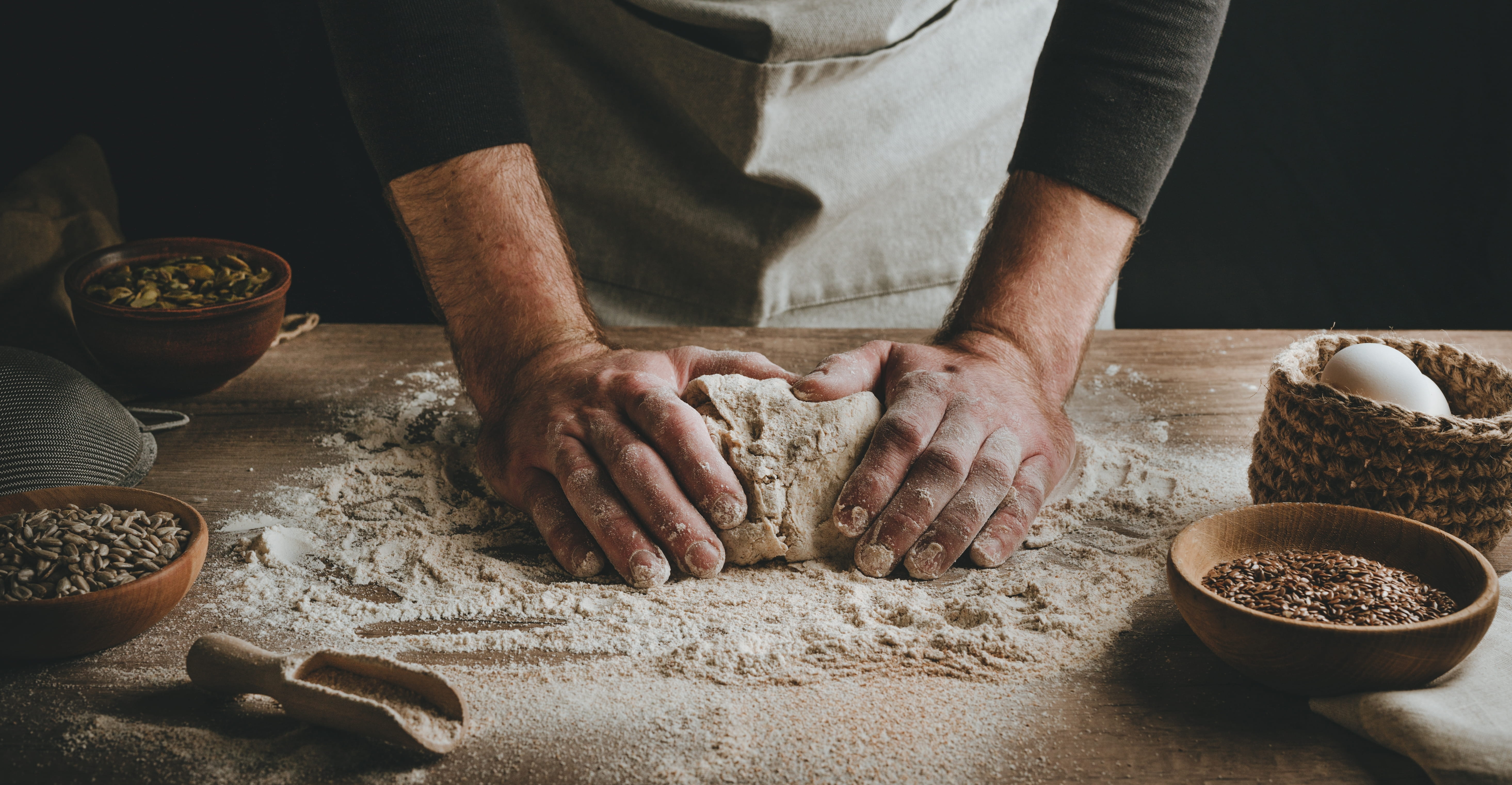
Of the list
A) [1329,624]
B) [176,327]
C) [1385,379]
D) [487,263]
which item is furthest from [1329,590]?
[176,327]

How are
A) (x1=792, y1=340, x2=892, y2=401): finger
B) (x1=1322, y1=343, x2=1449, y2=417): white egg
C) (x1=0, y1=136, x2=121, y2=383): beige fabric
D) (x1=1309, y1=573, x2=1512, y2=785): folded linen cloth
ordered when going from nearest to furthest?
(x1=1309, y1=573, x2=1512, y2=785): folded linen cloth < (x1=1322, y1=343, x2=1449, y2=417): white egg < (x1=792, y1=340, x2=892, y2=401): finger < (x1=0, y1=136, x2=121, y2=383): beige fabric

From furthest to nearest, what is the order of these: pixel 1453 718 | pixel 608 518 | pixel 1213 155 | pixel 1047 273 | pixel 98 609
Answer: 1. pixel 1213 155
2. pixel 1047 273
3. pixel 608 518
4. pixel 98 609
5. pixel 1453 718

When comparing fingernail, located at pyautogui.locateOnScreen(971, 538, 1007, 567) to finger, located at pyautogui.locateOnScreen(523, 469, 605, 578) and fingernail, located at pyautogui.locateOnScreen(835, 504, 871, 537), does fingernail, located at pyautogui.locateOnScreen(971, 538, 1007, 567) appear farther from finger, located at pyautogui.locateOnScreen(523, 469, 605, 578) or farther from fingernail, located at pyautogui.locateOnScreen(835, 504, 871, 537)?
finger, located at pyautogui.locateOnScreen(523, 469, 605, 578)

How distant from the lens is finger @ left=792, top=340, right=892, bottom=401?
4.39 feet

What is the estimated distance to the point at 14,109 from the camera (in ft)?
7.26

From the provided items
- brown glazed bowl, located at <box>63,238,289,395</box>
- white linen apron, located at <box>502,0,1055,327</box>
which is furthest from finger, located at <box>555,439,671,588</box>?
white linen apron, located at <box>502,0,1055,327</box>

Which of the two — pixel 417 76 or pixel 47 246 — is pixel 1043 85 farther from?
pixel 47 246

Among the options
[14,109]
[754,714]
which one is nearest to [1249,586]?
[754,714]

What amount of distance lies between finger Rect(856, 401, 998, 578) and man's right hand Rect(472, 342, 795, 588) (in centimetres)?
18

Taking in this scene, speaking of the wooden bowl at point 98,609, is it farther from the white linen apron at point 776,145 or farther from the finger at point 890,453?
the white linen apron at point 776,145

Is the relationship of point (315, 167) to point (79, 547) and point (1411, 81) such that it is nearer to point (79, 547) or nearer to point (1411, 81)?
point (79, 547)

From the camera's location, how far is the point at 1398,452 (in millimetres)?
1104

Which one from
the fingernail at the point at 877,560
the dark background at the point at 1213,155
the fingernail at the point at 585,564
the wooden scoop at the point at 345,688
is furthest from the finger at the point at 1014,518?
the dark background at the point at 1213,155

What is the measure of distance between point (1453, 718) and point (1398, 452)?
36 cm
